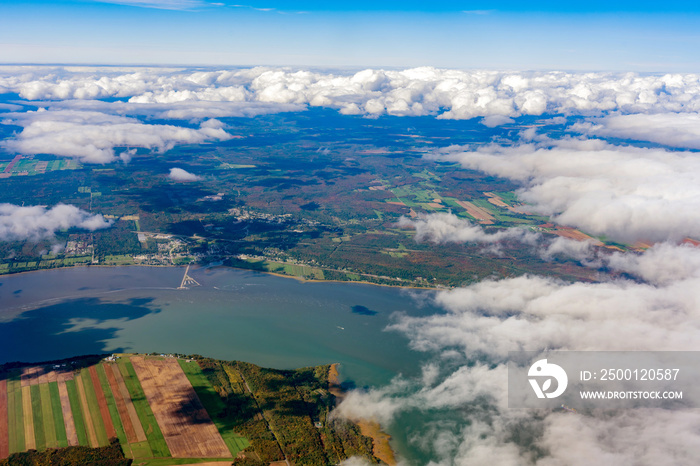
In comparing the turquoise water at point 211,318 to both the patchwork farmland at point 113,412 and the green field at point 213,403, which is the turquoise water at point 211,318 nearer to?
the green field at point 213,403

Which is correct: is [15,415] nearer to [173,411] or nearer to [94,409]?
[94,409]

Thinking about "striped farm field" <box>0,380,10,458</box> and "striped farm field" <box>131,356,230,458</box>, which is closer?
"striped farm field" <box>0,380,10,458</box>

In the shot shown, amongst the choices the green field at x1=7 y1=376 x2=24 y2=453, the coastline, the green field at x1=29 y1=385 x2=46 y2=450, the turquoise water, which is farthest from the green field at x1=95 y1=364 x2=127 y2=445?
the coastline

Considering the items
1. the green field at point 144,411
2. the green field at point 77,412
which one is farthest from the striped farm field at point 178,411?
the green field at point 77,412

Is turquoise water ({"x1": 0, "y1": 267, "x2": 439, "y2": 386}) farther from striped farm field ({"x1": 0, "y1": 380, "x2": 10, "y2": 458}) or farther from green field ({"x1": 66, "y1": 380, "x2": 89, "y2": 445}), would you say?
green field ({"x1": 66, "y1": 380, "x2": 89, "y2": 445})

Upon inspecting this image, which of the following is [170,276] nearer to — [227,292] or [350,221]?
[227,292]

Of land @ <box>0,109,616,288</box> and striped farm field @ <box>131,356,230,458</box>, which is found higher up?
land @ <box>0,109,616,288</box>
